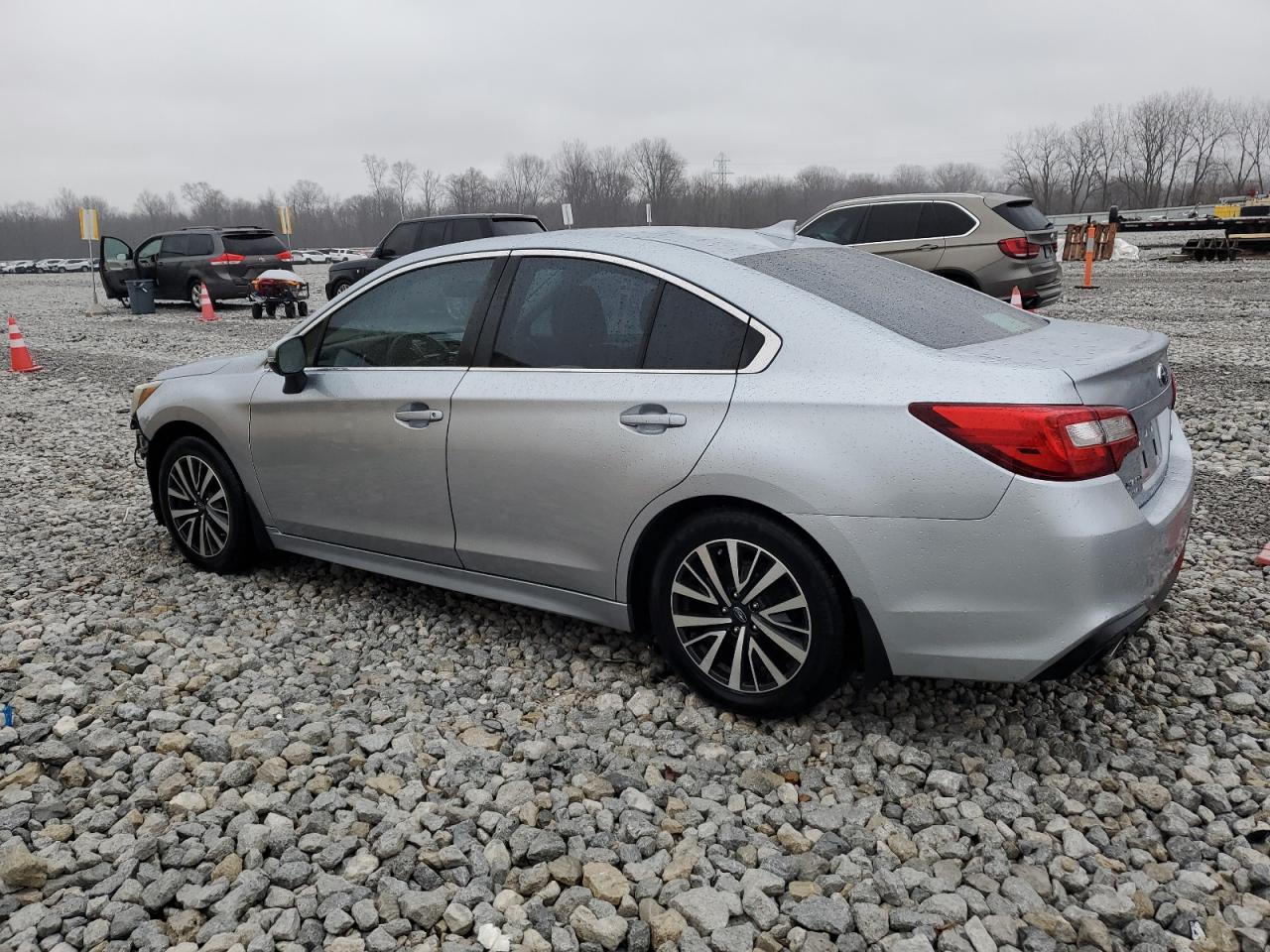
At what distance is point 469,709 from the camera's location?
3641 millimetres

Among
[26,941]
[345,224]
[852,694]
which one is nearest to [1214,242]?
[852,694]

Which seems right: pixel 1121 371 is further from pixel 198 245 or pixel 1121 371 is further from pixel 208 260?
pixel 198 245

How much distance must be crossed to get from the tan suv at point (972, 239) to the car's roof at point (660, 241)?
8.71 m

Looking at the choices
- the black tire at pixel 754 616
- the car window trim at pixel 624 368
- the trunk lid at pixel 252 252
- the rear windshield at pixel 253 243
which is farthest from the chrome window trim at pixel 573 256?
the rear windshield at pixel 253 243

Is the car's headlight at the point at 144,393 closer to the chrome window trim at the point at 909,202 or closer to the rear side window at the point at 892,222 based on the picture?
the chrome window trim at the point at 909,202

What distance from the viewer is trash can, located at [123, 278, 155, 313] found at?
847 inches

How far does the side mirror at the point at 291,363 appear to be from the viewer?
432 centimetres

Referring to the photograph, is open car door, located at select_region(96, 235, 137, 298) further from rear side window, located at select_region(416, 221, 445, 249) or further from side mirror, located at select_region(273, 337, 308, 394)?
side mirror, located at select_region(273, 337, 308, 394)

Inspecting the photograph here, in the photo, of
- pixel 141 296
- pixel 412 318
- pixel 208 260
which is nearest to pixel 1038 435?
pixel 412 318

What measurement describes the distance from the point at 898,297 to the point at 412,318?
6.38ft

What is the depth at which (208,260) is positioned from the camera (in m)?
20.8

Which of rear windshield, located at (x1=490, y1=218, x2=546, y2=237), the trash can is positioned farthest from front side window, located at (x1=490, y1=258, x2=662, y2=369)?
the trash can

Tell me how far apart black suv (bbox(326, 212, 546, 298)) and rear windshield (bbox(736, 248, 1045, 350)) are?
12384 millimetres

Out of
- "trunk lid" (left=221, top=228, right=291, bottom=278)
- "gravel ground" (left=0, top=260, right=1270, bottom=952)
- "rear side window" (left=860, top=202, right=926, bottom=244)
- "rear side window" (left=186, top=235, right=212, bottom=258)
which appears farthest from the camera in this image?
"rear side window" (left=186, top=235, right=212, bottom=258)
